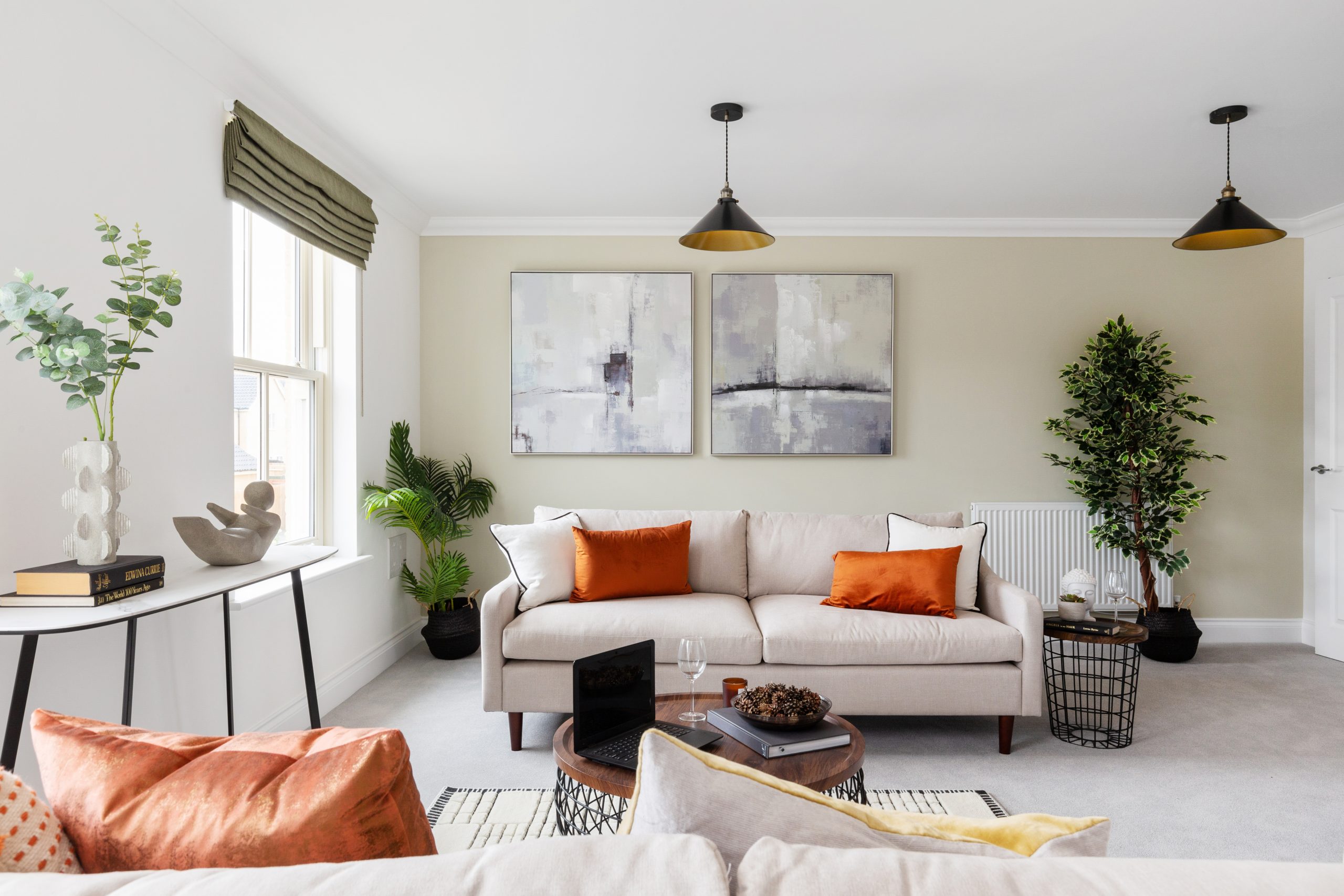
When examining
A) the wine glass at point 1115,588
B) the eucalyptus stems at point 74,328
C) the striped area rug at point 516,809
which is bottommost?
the striped area rug at point 516,809

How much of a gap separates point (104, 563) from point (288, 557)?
61 centimetres

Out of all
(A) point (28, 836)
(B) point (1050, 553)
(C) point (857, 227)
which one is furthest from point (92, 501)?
(B) point (1050, 553)

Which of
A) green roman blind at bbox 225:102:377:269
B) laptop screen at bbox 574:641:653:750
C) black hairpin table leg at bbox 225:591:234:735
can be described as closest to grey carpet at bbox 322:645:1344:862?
black hairpin table leg at bbox 225:591:234:735

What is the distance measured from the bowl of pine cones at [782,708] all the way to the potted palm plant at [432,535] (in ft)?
7.80

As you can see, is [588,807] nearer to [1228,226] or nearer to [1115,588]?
[1115,588]

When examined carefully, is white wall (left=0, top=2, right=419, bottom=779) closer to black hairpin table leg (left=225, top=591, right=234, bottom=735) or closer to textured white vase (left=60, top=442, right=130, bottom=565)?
black hairpin table leg (left=225, top=591, right=234, bottom=735)

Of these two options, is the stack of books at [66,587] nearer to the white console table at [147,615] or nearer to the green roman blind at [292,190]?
the white console table at [147,615]

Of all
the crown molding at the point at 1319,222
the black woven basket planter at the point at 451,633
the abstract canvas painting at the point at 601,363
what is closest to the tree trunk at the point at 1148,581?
the crown molding at the point at 1319,222

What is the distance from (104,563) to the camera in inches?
69.2

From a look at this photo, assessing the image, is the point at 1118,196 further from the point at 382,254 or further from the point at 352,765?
the point at 352,765

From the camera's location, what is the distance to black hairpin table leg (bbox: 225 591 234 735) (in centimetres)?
239

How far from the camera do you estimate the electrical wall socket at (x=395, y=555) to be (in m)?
4.09

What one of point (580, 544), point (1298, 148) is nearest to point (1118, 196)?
point (1298, 148)

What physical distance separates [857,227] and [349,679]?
12.2 feet
